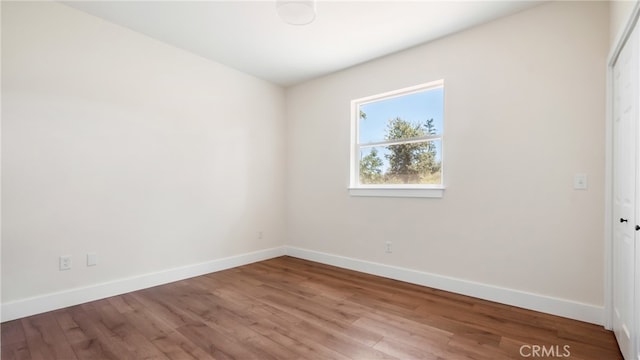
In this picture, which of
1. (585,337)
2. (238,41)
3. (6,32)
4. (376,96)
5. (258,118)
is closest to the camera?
(585,337)

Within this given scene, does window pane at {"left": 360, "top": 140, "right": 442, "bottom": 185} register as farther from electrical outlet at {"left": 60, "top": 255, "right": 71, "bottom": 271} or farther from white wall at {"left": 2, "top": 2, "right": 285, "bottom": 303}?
electrical outlet at {"left": 60, "top": 255, "right": 71, "bottom": 271}

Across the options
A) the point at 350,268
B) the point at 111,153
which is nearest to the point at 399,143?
the point at 350,268

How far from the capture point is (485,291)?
9.14ft

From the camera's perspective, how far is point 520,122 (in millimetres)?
2627

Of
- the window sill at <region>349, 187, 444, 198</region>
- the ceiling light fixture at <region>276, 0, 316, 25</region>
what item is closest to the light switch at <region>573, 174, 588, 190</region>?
the window sill at <region>349, 187, 444, 198</region>

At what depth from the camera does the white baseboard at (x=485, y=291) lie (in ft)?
7.66

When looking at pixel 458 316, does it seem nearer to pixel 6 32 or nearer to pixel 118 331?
pixel 118 331

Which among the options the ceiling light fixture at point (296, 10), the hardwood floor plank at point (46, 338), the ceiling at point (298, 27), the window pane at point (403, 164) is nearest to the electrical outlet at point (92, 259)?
the hardwood floor plank at point (46, 338)

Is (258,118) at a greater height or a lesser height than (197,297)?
greater

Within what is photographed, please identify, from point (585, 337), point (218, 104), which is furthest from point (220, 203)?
point (585, 337)

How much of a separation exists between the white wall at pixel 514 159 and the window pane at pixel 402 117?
0.18 meters

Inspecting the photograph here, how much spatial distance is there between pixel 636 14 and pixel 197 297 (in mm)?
3783

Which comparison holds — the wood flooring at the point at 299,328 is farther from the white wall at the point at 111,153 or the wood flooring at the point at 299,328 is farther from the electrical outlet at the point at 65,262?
the white wall at the point at 111,153

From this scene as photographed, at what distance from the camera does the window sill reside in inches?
123
